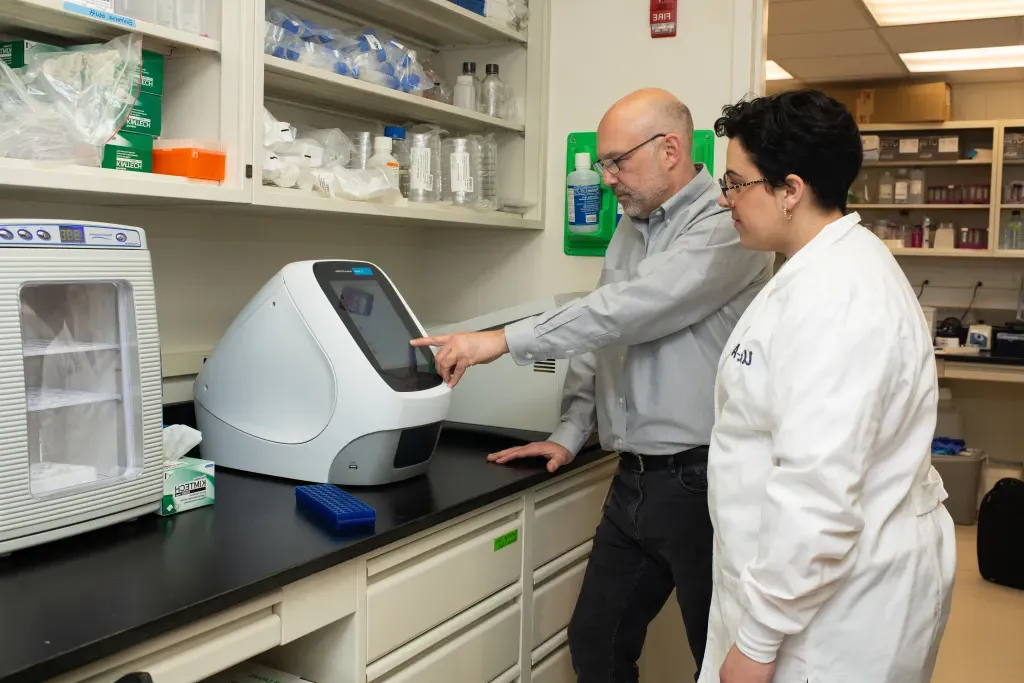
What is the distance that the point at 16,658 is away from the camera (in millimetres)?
999

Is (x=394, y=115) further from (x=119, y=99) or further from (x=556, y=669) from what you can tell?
(x=556, y=669)

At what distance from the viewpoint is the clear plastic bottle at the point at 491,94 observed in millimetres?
2736

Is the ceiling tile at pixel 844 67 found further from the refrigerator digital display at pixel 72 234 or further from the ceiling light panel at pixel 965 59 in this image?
the refrigerator digital display at pixel 72 234

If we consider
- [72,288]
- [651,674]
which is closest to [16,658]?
[72,288]

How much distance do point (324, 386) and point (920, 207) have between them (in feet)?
17.3

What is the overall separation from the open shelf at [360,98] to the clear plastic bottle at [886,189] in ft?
13.6

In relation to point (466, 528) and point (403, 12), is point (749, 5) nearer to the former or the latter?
point (403, 12)

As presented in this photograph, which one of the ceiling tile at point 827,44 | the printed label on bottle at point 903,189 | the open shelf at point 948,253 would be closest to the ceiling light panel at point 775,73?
the ceiling tile at point 827,44

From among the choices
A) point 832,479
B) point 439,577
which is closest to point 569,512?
point 439,577

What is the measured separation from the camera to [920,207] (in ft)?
19.5

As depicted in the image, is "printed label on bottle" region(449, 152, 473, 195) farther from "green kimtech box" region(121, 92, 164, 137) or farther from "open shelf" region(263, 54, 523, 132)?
"green kimtech box" region(121, 92, 164, 137)

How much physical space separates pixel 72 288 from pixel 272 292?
402 mm

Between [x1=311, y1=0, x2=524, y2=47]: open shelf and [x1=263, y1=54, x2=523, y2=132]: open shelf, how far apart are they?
255mm

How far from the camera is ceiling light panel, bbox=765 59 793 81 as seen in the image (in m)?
6.26
